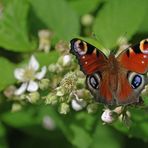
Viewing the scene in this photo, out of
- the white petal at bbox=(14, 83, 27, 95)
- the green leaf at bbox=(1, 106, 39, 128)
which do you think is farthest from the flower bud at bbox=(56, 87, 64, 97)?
the green leaf at bbox=(1, 106, 39, 128)

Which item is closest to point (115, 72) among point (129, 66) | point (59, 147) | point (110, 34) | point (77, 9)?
point (129, 66)

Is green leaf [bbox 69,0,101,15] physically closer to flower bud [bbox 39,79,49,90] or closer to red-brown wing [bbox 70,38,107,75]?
flower bud [bbox 39,79,49,90]

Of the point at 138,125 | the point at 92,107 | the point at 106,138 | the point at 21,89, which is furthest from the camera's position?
the point at 106,138

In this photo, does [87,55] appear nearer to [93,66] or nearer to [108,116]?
[93,66]

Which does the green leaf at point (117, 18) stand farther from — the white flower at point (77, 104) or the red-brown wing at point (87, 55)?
the red-brown wing at point (87, 55)

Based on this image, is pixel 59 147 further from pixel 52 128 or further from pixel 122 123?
pixel 122 123

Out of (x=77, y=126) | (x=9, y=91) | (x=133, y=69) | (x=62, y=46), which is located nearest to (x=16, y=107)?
(x=9, y=91)
